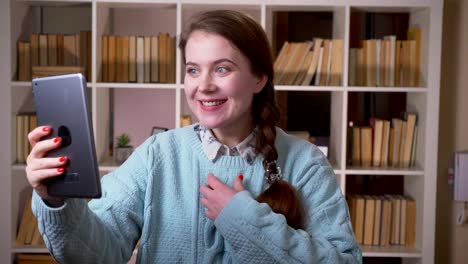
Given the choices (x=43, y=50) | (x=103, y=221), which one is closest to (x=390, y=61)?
(x=43, y=50)

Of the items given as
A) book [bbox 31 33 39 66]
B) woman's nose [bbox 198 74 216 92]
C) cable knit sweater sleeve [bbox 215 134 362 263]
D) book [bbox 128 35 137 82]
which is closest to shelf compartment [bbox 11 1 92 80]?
book [bbox 31 33 39 66]

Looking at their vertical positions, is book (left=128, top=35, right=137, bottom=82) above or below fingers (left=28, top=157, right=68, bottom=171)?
above

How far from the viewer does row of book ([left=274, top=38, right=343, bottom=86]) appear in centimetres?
331

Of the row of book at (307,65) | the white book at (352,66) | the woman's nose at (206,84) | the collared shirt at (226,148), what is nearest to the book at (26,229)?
the row of book at (307,65)

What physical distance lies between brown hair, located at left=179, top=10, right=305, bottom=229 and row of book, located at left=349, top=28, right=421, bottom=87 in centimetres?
185

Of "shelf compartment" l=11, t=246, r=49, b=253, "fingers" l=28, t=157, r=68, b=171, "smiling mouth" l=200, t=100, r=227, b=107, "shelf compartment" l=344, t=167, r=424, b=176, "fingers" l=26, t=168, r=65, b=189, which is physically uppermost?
"smiling mouth" l=200, t=100, r=227, b=107

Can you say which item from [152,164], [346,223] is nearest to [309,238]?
[346,223]

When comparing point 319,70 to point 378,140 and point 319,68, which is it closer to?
point 319,68

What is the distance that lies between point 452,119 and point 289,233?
8.13 feet

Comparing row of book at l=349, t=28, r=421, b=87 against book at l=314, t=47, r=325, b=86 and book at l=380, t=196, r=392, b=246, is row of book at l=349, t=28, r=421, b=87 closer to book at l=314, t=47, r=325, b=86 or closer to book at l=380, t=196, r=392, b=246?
book at l=314, t=47, r=325, b=86

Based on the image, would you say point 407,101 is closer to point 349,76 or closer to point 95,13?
point 349,76

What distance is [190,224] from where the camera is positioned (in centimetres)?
150

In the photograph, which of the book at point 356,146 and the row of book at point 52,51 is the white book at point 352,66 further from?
the row of book at point 52,51

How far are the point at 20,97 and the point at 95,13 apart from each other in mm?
591
